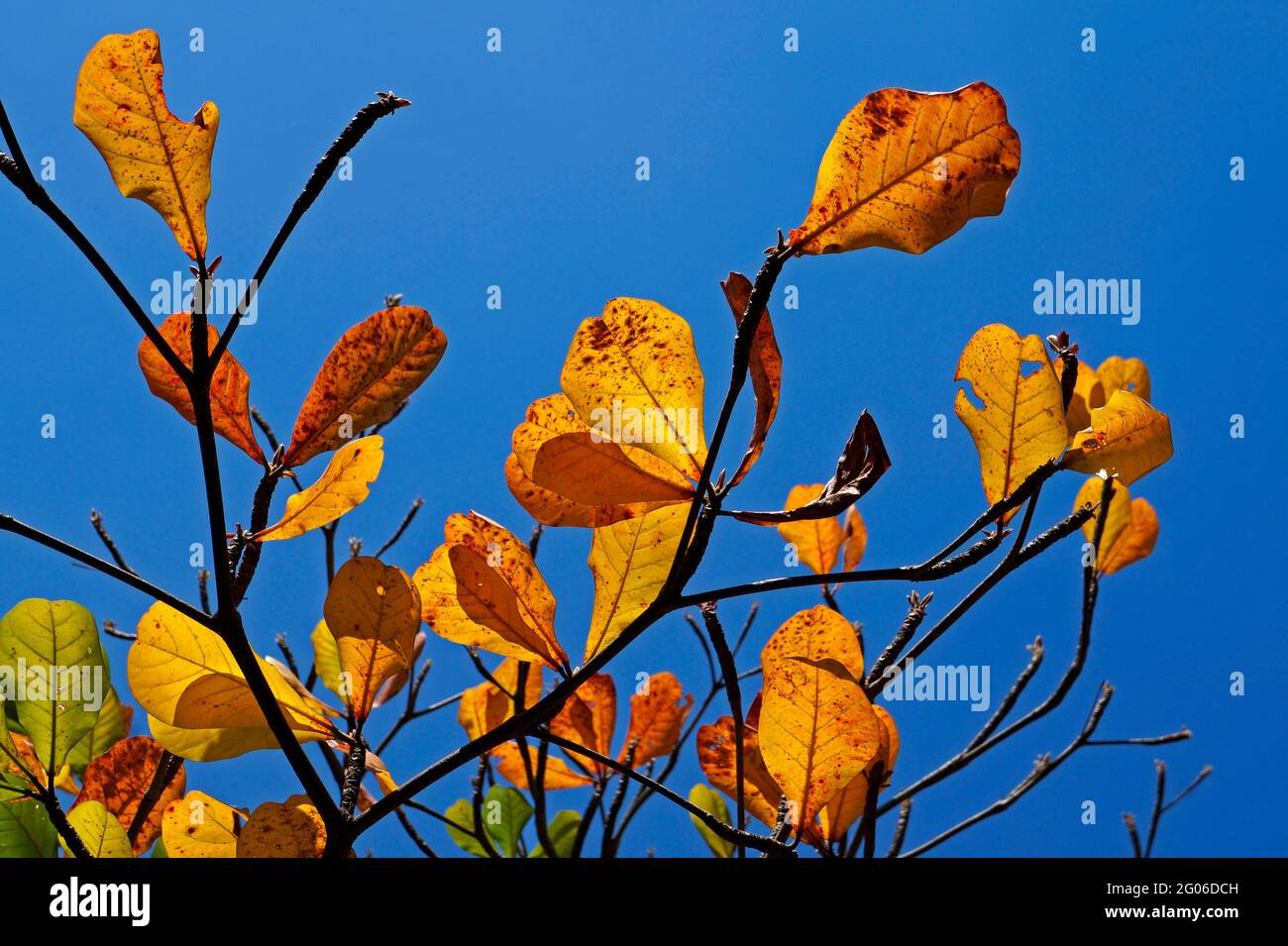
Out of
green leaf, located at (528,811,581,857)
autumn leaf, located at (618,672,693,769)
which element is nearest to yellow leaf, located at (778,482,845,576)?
autumn leaf, located at (618,672,693,769)

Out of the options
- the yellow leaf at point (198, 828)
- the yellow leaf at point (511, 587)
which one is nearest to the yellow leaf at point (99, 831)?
the yellow leaf at point (198, 828)

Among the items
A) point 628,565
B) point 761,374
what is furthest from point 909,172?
point 628,565

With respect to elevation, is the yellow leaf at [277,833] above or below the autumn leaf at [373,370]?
below

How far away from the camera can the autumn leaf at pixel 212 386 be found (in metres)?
0.50

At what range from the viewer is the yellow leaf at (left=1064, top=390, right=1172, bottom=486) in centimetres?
44

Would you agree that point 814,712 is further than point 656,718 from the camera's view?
No

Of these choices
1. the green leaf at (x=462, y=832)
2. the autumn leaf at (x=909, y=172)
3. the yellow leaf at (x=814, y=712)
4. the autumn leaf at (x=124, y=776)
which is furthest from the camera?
the green leaf at (x=462, y=832)

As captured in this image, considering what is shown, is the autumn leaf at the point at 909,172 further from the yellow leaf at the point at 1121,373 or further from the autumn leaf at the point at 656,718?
the autumn leaf at the point at 656,718

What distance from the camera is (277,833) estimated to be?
0.50 meters

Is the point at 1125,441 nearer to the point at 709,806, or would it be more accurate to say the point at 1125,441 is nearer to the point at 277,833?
the point at 277,833

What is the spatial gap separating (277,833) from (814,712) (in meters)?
0.30

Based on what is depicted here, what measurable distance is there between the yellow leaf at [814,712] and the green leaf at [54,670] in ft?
1.31

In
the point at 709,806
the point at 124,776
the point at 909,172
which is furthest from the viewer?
the point at 709,806
